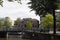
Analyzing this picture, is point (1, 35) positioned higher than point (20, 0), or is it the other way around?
point (20, 0)

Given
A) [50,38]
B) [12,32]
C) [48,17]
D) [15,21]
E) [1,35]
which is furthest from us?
[15,21]

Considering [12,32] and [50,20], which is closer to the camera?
[50,20]

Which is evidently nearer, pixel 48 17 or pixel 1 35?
pixel 48 17

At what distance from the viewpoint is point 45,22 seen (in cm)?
7806

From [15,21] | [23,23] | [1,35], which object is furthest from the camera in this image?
[23,23]

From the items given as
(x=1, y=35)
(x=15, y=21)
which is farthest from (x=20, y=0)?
(x=15, y=21)

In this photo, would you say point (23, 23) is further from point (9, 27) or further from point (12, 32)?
point (12, 32)

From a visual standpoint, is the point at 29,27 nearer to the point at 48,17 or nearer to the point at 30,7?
the point at 48,17

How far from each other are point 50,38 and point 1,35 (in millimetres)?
57429

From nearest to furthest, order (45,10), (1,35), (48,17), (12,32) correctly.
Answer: (45,10)
(48,17)
(1,35)
(12,32)

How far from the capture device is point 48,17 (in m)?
75.8

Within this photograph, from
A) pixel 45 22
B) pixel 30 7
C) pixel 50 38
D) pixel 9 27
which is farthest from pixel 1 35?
pixel 50 38

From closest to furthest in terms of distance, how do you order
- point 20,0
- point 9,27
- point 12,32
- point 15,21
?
point 20,0
point 12,32
point 9,27
point 15,21

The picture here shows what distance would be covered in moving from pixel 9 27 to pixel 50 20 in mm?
50492
